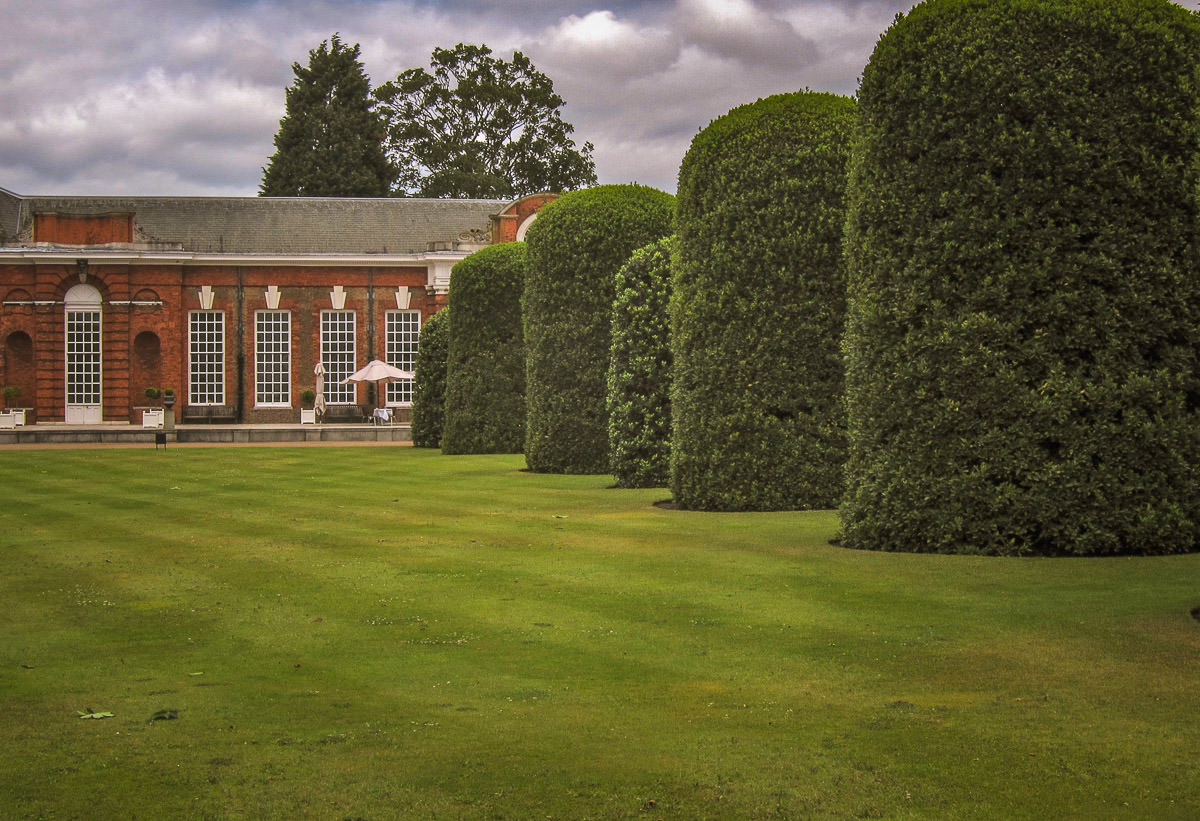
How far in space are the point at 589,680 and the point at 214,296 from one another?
134 feet

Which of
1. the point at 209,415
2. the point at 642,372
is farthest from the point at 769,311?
the point at 209,415

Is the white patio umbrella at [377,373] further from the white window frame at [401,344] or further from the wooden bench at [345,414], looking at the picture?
the white window frame at [401,344]

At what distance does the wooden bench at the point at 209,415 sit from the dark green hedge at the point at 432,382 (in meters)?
17.4

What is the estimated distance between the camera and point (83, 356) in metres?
42.7

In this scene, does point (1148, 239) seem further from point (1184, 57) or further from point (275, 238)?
point (275, 238)

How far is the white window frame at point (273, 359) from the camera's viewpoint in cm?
4406

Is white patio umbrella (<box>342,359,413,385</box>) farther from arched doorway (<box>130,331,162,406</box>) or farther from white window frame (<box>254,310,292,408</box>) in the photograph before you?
arched doorway (<box>130,331,162,406</box>)

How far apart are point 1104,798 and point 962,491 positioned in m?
5.05

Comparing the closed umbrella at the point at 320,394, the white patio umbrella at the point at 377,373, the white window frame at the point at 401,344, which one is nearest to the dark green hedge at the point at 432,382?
the white patio umbrella at the point at 377,373

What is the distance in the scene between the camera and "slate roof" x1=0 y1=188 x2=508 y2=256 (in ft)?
144

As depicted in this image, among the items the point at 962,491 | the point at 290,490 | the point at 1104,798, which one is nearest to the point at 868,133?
the point at 962,491

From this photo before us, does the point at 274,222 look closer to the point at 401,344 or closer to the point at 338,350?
the point at 338,350

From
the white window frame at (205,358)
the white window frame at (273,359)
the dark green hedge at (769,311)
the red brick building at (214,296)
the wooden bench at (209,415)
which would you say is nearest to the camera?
the dark green hedge at (769,311)

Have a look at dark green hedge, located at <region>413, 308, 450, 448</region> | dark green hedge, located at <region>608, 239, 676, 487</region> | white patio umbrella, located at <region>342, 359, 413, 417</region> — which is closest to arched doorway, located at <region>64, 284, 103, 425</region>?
white patio umbrella, located at <region>342, 359, 413, 417</region>
